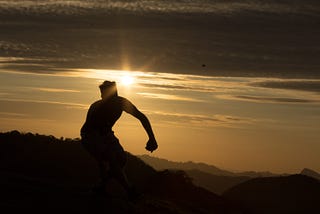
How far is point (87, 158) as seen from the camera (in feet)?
85.8

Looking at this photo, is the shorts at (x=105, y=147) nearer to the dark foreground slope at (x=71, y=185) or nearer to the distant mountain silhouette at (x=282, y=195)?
the dark foreground slope at (x=71, y=185)

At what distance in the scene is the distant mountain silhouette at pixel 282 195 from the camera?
162 ft

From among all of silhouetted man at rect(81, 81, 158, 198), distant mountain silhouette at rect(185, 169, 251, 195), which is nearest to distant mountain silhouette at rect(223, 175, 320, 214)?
distant mountain silhouette at rect(185, 169, 251, 195)

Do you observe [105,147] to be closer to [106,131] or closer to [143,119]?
[106,131]

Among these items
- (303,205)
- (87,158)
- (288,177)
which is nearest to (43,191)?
(87,158)

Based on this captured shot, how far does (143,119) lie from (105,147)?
3.64 feet

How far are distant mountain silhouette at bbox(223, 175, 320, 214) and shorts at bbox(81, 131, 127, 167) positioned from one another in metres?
34.6

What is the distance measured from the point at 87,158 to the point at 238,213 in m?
6.33

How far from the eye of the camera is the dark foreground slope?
13.2m

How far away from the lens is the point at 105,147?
539 inches

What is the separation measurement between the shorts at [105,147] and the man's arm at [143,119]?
781 mm

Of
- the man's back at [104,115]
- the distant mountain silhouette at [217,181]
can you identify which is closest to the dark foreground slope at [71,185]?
the man's back at [104,115]

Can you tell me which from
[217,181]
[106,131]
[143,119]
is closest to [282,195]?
[106,131]

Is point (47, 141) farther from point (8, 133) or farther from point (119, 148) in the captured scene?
point (119, 148)
